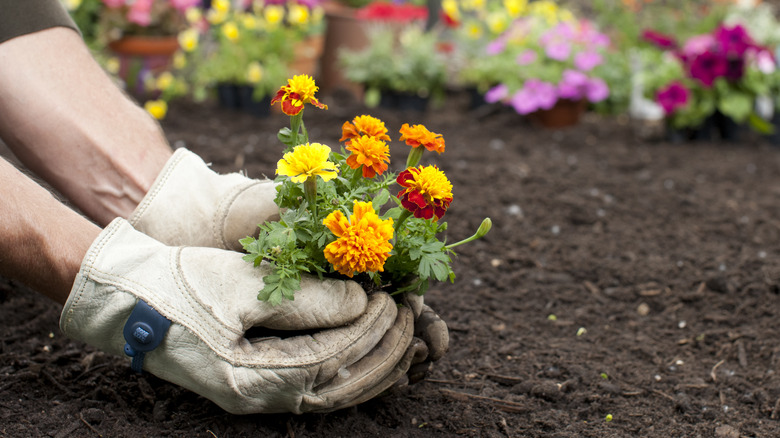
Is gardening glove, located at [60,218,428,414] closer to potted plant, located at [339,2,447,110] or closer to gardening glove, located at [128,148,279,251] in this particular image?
gardening glove, located at [128,148,279,251]

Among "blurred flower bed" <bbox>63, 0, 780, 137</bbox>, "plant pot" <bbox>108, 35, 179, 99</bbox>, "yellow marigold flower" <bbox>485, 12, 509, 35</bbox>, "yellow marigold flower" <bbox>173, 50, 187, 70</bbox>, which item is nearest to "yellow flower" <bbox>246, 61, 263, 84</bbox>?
"blurred flower bed" <bbox>63, 0, 780, 137</bbox>

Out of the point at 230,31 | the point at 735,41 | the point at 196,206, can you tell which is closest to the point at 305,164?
the point at 196,206

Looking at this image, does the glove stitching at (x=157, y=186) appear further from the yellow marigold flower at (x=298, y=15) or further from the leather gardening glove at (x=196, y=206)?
the yellow marigold flower at (x=298, y=15)

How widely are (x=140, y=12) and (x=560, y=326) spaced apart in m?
3.85

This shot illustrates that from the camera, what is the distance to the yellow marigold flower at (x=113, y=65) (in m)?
4.73

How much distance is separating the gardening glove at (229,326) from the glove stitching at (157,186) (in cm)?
28

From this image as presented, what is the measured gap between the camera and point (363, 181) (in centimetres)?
152

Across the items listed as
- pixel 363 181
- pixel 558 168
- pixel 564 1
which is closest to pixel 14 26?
pixel 363 181

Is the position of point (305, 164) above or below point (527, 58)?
above

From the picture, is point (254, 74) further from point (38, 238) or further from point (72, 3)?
point (38, 238)

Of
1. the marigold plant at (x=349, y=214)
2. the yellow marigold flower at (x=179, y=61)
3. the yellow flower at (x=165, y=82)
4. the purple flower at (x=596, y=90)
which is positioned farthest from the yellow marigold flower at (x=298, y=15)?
the marigold plant at (x=349, y=214)

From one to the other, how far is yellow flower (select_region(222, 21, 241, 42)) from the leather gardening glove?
2913mm

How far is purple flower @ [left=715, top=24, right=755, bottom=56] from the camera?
13.8ft

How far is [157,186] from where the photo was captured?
5.88 ft
